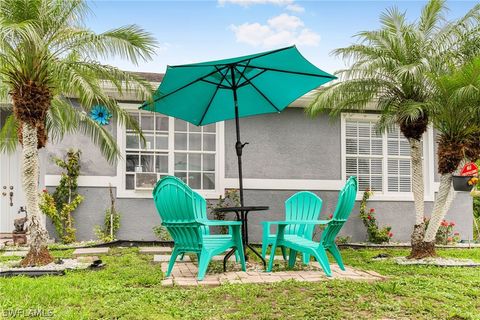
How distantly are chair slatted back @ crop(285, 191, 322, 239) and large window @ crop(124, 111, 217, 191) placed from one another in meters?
3.16

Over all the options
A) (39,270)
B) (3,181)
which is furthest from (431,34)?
(3,181)

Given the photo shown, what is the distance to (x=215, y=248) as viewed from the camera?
539 centimetres

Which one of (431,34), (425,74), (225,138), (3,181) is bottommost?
(3,181)

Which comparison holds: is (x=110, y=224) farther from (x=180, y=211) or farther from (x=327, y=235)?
(x=327, y=235)

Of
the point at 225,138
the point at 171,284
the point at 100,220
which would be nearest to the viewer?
the point at 171,284

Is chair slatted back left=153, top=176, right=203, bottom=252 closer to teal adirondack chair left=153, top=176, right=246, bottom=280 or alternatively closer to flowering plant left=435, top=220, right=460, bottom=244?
teal adirondack chair left=153, top=176, right=246, bottom=280

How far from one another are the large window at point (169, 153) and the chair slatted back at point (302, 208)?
3.16m

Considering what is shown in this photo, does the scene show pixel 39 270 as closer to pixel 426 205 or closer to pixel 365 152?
pixel 365 152

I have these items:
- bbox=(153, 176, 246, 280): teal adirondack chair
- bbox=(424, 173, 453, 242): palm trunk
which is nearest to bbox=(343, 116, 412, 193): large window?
bbox=(424, 173, 453, 242): palm trunk

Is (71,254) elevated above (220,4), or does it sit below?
below

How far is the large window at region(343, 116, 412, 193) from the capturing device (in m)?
10.6

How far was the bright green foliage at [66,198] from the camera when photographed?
8.93m

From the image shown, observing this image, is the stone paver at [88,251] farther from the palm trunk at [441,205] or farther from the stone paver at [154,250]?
the palm trunk at [441,205]

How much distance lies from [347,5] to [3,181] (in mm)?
8375
